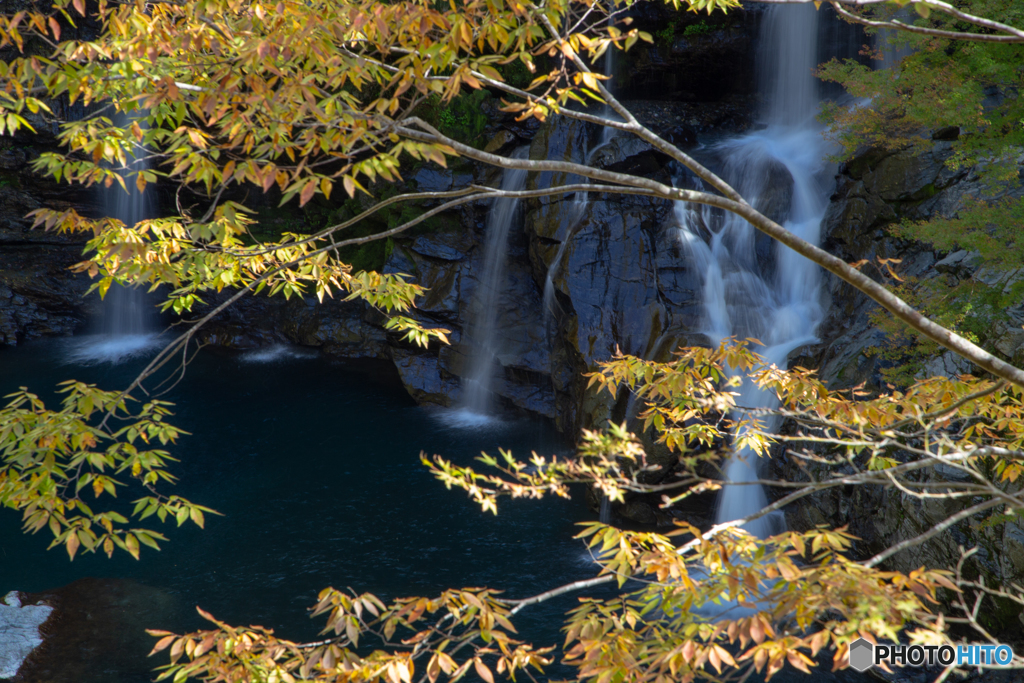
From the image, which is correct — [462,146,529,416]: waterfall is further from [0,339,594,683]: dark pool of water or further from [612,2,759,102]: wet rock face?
[612,2,759,102]: wet rock face

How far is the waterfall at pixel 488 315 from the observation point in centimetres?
1384

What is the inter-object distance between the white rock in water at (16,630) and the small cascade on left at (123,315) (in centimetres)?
1051

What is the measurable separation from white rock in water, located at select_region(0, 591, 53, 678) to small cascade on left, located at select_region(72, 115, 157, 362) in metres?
10.5

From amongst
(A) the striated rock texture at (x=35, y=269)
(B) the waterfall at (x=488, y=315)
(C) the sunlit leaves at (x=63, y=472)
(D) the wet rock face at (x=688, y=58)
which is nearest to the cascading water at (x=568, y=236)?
(D) the wet rock face at (x=688, y=58)

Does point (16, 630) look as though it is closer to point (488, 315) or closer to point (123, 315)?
point (488, 315)

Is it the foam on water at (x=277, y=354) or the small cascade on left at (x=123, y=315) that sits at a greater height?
the small cascade on left at (x=123, y=315)

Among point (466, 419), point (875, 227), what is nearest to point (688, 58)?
point (875, 227)

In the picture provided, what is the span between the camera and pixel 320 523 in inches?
387

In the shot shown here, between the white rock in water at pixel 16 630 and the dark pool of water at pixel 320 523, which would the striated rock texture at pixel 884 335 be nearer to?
the dark pool of water at pixel 320 523

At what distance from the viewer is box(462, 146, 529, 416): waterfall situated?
Result: 45.4ft

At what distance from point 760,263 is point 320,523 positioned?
8.26 meters

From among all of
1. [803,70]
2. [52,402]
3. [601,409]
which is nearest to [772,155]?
[803,70]

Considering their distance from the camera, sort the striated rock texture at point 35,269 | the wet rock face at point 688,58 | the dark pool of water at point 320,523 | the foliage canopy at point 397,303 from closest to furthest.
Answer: the foliage canopy at point 397,303, the dark pool of water at point 320,523, the wet rock face at point 688,58, the striated rock texture at point 35,269

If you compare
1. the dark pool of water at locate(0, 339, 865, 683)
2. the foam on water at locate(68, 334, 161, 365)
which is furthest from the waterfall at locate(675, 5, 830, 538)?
the foam on water at locate(68, 334, 161, 365)
